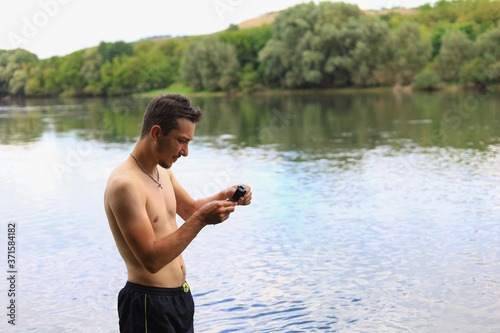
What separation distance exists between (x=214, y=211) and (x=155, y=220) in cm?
47

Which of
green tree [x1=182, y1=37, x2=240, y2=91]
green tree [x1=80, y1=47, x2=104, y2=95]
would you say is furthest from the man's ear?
green tree [x1=80, y1=47, x2=104, y2=95]

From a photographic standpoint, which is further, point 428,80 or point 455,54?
point 455,54

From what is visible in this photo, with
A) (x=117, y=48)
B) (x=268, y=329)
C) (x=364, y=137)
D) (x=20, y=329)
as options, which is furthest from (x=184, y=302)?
(x=117, y=48)

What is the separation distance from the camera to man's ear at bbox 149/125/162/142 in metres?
3.68

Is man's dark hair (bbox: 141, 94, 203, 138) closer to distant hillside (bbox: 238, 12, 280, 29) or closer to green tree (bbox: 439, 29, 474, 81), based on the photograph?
green tree (bbox: 439, 29, 474, 81)

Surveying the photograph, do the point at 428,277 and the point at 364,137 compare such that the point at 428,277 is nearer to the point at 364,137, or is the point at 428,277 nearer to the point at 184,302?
the point at 184,302

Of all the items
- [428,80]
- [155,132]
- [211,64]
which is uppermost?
[211,64]

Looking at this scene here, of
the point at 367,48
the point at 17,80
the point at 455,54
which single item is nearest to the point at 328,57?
the point at 367,48

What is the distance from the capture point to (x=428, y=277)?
8.16m

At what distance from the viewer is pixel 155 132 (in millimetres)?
3693

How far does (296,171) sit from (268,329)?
34.5 feet

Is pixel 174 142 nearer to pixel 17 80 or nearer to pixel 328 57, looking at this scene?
pixel 328 57

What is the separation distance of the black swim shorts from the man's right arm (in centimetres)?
27

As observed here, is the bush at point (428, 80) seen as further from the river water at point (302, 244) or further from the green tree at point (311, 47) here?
the river water at point (302, 244)
